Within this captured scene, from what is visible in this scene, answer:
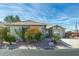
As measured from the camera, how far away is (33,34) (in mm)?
3887

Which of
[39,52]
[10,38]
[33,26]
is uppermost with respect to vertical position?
[33,26]

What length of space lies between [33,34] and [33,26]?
0.08 metres

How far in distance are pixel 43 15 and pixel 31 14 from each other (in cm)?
12

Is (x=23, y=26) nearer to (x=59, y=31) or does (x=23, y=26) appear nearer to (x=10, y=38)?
(x=10, y=38)

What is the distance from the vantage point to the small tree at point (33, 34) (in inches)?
153

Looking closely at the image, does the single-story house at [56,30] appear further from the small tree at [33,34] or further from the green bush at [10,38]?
the green bush at [10,38]

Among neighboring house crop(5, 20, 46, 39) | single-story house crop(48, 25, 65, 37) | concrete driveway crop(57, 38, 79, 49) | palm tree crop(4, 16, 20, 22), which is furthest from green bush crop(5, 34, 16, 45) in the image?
concrete driveway crop(57, 38, 79, 49)

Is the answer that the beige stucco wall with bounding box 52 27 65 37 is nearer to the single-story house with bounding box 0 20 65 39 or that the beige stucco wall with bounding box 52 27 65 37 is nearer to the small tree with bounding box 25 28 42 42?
the single-story house with bounding box 0 20 65 39

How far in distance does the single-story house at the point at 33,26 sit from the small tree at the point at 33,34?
0.03 meters

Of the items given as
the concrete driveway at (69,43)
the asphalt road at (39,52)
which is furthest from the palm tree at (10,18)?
the concrete driveway at (69,43)

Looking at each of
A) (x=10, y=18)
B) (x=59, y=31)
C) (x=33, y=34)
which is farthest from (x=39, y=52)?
(x=10, y=18)

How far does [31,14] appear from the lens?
12.7 feet

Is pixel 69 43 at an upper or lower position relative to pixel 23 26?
lower

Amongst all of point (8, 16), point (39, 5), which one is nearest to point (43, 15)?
point (39, 5)
